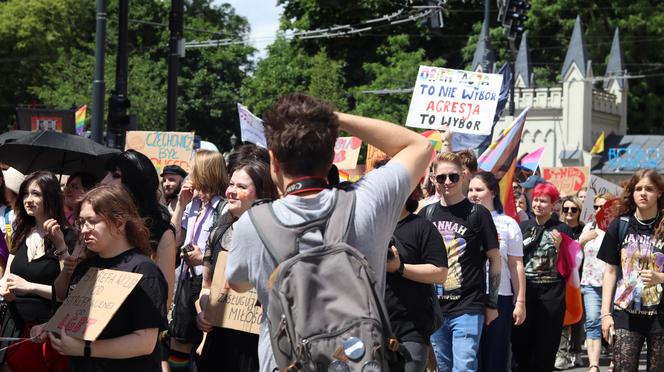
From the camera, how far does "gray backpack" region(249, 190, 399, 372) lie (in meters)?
3.27

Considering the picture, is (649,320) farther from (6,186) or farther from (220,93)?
(220,93)

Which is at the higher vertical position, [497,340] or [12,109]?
[497,340]

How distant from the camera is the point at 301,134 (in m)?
3.52

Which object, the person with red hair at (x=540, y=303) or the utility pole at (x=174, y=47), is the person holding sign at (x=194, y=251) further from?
the utility pole at (x=174, y=47)

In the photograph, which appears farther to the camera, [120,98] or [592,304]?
[120,98]

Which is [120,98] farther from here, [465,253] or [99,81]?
[465,253]

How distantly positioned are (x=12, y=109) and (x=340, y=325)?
2036 inches

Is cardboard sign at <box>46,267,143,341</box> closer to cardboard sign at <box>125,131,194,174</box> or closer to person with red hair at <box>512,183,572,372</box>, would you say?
person with red hair at <box>512,183,572,372</box>

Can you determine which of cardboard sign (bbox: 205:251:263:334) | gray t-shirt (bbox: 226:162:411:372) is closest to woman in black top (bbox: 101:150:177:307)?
cardboard sign (bbox: 205:251:263:334)

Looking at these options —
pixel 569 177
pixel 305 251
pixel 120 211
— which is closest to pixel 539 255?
pixel 120 211

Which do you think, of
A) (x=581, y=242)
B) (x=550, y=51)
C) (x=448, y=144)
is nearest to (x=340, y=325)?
(x=448, y=144)

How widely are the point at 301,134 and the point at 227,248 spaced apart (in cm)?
265

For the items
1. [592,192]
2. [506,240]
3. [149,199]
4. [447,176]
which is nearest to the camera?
[149,199]

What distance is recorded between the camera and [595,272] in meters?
12.6
